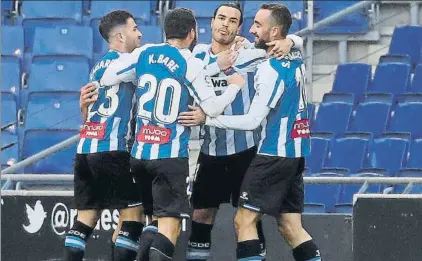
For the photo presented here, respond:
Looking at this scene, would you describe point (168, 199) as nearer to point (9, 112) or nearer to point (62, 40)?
point (9, 112)

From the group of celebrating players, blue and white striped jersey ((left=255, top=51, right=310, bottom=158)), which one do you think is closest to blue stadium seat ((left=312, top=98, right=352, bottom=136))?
the group of celebrating players

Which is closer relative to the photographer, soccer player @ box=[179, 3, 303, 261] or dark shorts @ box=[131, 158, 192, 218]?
dark shorts @ box=[131, 158, 192, 218]

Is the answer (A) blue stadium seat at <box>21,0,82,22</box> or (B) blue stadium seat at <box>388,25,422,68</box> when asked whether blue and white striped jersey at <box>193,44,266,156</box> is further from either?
(A) blue stadium seat at <box>21,0,82,22</box>

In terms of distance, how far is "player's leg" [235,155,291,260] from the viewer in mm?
9219

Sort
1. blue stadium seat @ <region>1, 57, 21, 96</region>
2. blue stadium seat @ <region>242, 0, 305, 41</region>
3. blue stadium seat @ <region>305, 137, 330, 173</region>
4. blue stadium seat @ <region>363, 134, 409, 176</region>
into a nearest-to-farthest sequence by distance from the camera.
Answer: blue stadium seat @ <region>363, 134, 409, 176</region>
blue stadium seat @ <region>305, 137, 330, 173</region>
blue stadium seat @ <region>1, 57, 21, 96</region>
blue stadium seat @ <region>242, 0, 305, 41</region>

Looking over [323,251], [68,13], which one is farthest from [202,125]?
[68,13]

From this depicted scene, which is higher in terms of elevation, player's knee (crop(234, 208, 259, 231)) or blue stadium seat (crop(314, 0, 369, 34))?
blue stadium seat (crop(314, 0, 369, 34))

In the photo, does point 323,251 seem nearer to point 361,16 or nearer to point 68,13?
point 361,16

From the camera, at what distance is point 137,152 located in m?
9.20

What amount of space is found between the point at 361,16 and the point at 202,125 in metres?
5.65

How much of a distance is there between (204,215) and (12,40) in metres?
6.11

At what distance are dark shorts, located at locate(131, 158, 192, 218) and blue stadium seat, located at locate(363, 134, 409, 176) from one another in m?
4.14

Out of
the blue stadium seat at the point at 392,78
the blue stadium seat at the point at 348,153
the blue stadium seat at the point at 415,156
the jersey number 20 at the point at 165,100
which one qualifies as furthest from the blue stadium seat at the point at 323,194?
the jersey number 20 at the point at 165,100

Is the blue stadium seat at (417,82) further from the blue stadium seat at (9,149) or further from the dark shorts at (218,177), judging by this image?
the dark shorts at (218,177)
